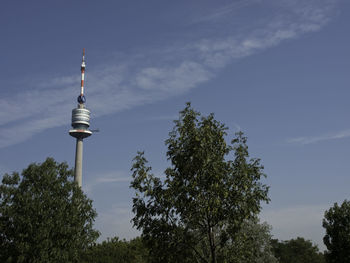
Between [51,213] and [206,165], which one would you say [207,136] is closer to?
[206,165]

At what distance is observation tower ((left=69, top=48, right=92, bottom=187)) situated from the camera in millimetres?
163562

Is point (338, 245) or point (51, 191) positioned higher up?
point (51, 191)

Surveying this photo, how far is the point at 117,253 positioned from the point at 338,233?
153 ft

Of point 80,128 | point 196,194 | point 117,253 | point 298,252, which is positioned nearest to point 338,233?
point 196,194

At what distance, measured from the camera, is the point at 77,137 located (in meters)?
167

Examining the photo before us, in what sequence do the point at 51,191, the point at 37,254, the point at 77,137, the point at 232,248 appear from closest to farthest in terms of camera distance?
the point at 232,248 < the point at 37,254 < the point at 51,191 < the point at 77,137

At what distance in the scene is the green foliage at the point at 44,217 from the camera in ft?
134

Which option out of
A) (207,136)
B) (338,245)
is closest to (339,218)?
(338,245)

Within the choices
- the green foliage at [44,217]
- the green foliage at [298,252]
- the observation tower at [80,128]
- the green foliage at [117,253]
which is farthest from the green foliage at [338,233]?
the observation tower at [80,128]

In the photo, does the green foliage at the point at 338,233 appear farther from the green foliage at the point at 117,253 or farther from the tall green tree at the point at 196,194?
the green foliage at the point at 117,253

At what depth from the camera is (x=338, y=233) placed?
47.9 m

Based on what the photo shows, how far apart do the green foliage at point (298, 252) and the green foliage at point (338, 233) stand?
8155cm

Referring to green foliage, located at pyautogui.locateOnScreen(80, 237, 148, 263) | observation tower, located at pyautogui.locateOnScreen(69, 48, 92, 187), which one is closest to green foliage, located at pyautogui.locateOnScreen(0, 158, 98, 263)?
green foliage, located at pyautogui.locateOnScreen(80, 237, 148, 263)

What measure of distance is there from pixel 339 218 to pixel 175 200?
113 feet
